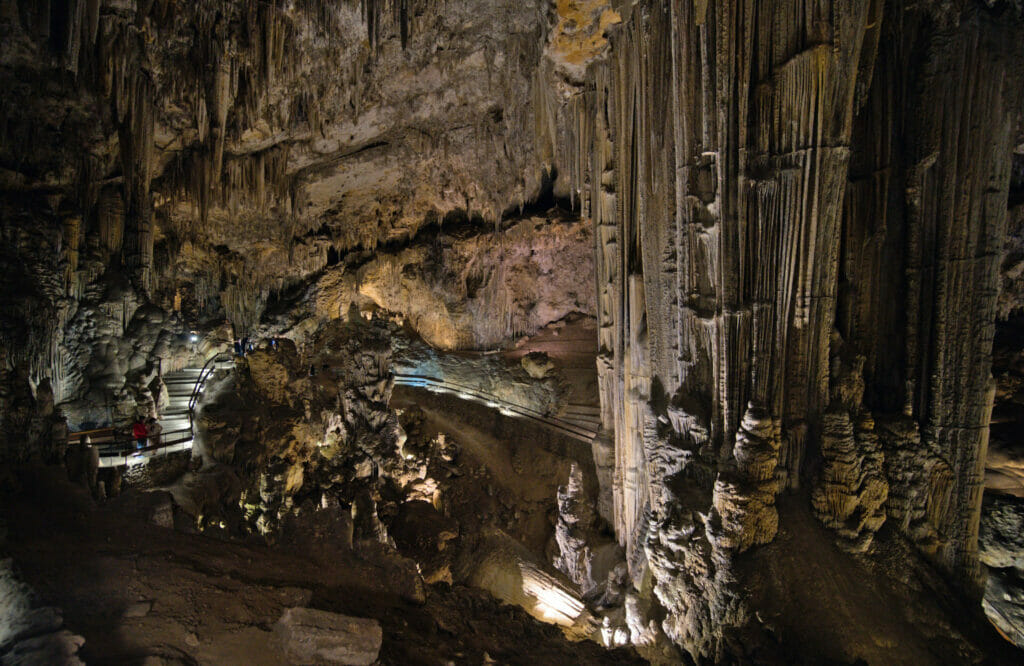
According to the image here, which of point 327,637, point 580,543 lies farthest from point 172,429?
point 327,637

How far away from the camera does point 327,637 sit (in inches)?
167

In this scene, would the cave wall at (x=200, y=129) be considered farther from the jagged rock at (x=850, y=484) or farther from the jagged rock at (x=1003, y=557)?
the jagged rock at (x=1003, y=557)

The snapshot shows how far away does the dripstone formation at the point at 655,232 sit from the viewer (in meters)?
6.13

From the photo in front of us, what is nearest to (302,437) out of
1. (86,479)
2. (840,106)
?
(86,479)

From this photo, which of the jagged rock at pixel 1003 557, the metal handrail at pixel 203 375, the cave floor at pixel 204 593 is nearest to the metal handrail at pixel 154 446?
the metal handrail at pixel 203 375

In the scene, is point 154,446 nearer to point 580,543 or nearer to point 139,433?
point 139,433

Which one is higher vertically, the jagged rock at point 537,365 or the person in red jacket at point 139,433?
the jagged rock at point 537,365

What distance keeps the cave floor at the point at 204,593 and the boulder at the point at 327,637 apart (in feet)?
0.34

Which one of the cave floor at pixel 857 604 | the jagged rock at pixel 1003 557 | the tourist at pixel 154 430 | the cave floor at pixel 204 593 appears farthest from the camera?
the tourist at pixel 154 430

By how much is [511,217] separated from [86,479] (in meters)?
12.0

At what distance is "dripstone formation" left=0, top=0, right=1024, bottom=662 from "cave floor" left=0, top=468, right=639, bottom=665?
1869 millimetres

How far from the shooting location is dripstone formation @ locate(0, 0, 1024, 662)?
613 centimetres

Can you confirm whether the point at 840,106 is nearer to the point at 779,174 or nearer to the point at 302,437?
the point at 779,174

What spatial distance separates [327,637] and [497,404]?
10.1 meters
